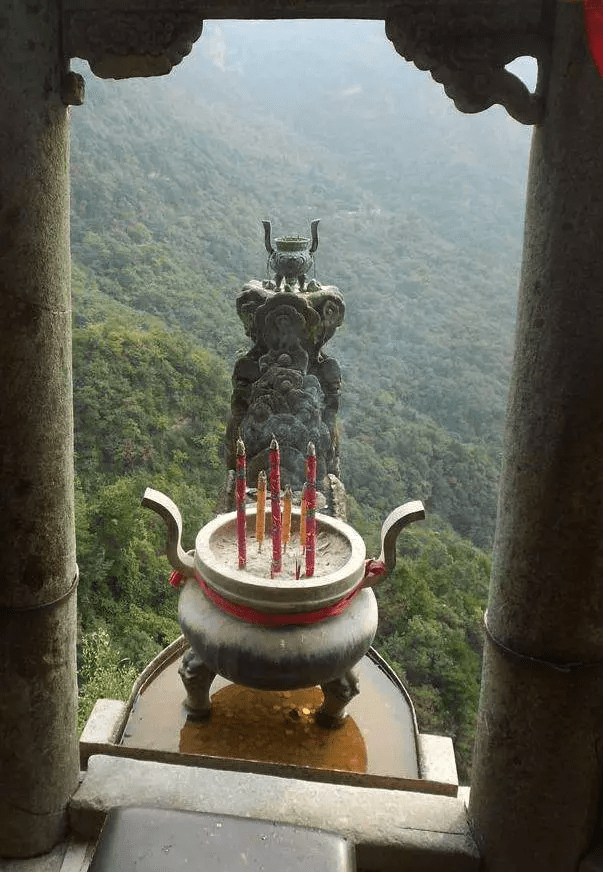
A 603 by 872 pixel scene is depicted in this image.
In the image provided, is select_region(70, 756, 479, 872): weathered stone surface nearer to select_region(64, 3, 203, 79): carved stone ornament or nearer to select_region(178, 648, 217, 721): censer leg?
select_region(178, 648, 217, 721): censer leg

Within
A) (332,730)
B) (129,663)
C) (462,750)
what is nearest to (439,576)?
(462,750)

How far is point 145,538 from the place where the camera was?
12.2 m

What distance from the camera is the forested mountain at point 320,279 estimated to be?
11531 mm

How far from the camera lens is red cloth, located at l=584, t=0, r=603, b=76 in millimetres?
1812

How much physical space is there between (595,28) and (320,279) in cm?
1964

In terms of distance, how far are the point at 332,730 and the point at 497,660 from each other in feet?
5.85

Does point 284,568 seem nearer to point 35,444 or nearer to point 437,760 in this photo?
point 437,760

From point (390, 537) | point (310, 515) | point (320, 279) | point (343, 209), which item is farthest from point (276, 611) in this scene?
point (343, 209)

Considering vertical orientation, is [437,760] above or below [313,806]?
below

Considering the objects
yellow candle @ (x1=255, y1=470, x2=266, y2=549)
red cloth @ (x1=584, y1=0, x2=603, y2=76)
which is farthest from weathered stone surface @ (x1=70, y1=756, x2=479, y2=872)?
red cloth @ (x1=584, y1=0, x2=603, y2=76)

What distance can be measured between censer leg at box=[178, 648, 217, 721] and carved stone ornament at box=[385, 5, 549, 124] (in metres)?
2.73

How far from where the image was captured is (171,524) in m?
3.49

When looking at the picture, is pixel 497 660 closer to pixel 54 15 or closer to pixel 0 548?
pixel 0 548

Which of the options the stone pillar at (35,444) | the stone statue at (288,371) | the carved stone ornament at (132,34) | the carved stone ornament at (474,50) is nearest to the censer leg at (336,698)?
the stone pillar at (35,444)
